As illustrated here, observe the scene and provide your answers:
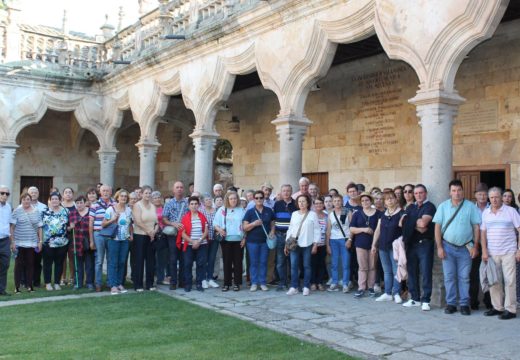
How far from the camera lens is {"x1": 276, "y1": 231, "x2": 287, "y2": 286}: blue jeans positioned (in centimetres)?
807

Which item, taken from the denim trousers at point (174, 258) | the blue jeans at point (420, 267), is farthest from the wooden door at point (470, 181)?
the denim trousers at point (174, 258)

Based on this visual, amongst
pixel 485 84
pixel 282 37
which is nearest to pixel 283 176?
pixel 282 37

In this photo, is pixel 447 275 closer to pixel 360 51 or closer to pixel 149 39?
pixel 360 51

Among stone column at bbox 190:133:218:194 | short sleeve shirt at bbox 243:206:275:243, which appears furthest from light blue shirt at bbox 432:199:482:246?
stone column at bbox 190:133:218:194

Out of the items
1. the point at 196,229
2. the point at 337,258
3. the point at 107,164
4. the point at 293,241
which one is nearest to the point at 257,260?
the point at 293,241

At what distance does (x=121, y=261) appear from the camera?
8.05 meters

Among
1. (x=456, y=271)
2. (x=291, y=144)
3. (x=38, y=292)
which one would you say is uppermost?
(x=291, y=144)

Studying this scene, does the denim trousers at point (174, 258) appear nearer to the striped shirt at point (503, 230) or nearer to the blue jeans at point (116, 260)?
the blue jeans at point (116, 260)

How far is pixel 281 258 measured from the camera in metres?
8.12

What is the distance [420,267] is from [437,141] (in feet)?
5.25

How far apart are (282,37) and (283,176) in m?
2.41

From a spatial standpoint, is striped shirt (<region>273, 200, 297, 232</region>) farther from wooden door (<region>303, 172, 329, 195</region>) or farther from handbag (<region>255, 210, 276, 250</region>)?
wooden door (<region>303, 172, 329, 195</region>)

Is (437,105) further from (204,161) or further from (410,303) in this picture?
(204,161)

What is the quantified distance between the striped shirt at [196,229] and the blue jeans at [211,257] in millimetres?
352
